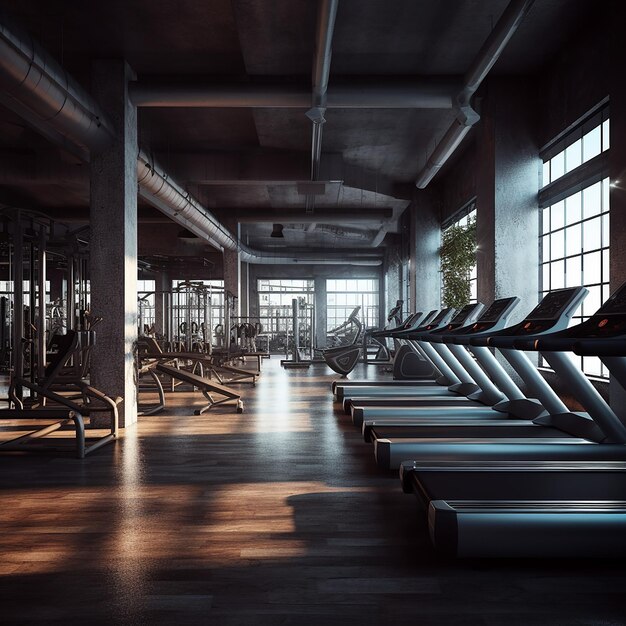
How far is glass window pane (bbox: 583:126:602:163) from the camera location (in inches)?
246

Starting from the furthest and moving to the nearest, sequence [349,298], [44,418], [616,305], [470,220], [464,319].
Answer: [349,298], [470,220], [464,319], [44,418], [616,305]

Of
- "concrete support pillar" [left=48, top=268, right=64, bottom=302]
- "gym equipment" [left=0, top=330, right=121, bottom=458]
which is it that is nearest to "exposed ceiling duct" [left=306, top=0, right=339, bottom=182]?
"gym equipment" [left=0, top=330, right=121, bottom=458]

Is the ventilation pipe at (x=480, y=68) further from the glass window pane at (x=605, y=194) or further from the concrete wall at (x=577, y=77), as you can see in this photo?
the glass window pane at (x=605, y=194)

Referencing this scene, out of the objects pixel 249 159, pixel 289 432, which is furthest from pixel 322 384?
pixel 289 432

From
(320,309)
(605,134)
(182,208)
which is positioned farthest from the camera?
(320,309)

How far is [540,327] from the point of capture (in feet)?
11.8

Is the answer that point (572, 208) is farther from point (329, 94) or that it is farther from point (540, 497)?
point (540, 497)

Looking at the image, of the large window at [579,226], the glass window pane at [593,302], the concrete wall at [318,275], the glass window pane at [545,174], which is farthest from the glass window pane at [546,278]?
the concrete wall at [318,275]

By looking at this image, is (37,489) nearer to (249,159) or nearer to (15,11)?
(15,11)

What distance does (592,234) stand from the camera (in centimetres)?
641

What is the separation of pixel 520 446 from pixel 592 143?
3.91m

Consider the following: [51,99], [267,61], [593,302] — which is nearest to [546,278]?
[593,302]

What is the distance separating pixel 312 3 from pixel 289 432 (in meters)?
3.55

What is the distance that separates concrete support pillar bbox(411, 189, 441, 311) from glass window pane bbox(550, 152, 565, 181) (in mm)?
5104
